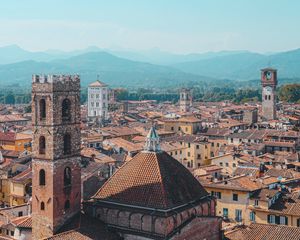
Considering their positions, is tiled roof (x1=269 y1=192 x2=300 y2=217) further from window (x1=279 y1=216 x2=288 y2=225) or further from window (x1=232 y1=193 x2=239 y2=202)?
window (x1=232 y1=193 x2=239 y2=202)

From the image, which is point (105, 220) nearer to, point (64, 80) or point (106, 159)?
point (64, 80)

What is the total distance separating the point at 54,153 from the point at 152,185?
17.9 feet

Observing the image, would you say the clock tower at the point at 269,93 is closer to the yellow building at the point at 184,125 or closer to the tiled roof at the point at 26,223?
the yellow building at the point at 184,125

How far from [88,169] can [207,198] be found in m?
16.8

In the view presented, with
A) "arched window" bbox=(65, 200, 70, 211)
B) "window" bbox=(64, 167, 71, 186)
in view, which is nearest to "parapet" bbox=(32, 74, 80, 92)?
"window" bbox=(64, 167, 71, 186)

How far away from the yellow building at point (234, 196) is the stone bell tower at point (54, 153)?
13.8m

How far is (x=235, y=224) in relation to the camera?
40250 millimetres

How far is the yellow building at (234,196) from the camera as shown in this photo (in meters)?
40.9

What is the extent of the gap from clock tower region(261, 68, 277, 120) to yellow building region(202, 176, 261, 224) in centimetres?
5779

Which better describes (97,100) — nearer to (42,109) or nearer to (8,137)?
(8,137)

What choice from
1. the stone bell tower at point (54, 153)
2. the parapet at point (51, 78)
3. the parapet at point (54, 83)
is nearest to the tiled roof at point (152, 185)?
the stone bell tower at point (54, 153)

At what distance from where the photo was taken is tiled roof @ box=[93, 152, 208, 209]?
97.9ft

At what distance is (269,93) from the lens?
99.9 meters

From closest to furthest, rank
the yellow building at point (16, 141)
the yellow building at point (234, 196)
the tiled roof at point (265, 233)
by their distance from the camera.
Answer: the tiled roof at point (265, 233) < the yellow building at point (234, 196) < the yellow building at point (16, 141)
